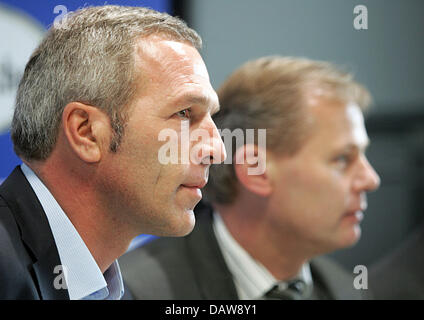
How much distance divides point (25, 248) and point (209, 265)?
407mm

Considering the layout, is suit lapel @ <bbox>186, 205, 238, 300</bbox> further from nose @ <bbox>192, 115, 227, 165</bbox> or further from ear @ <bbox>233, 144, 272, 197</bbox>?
nose @ <bbox>192, 115, 227, 165</bbox>

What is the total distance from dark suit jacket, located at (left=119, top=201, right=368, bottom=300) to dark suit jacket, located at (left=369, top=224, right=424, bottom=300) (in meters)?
0.13

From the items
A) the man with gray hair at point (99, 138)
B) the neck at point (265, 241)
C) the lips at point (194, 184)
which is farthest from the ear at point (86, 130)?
the neck at point (265, 241)

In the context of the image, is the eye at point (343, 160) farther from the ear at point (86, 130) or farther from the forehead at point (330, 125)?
the ear at point (86, 130)

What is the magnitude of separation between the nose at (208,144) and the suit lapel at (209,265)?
1.05 ft

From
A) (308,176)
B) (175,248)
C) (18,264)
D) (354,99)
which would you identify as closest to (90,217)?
(18,264)

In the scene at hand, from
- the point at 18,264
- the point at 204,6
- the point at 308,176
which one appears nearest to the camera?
the point at 18,264

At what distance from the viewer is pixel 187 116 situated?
761 mm

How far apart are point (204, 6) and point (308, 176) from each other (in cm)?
35

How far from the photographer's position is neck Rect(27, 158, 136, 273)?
29.7 inches

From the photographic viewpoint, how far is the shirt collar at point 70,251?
0.74 m
